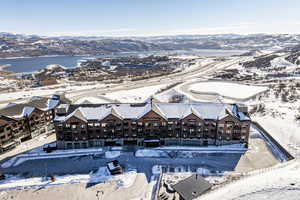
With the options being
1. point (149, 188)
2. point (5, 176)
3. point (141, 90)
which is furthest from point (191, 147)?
point (141, 90)

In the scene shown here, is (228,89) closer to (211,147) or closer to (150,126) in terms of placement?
(211,147)

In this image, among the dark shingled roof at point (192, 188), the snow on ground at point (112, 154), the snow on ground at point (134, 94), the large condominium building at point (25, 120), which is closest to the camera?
the dark shingled roof at point (192, 188)

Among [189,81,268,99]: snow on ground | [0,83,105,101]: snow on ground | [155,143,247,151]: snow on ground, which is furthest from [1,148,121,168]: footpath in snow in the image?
[189,81,268,99]: snow on ground

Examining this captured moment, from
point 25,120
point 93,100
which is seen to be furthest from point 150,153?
point 93,100

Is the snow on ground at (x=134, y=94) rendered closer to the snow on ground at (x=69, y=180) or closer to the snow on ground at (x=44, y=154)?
the snow on ground at (x=44, y=154)

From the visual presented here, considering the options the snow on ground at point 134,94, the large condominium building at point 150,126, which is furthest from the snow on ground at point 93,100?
the large condominium building at point 150,126
